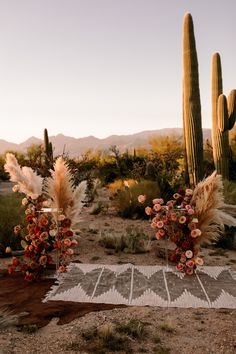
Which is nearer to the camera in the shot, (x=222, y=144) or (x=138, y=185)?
(x=138, y=185)

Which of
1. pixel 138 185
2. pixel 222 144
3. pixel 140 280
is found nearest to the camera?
pixel 140 280

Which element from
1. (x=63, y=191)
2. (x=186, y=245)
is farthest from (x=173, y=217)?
(x=63, y=191)

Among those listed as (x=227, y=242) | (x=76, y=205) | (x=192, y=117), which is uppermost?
(x=192, y=117)

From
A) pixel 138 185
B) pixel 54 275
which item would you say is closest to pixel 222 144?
pixel 138 185

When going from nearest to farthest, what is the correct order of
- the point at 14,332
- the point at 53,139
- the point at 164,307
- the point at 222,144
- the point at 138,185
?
1. the point at 14,332
2. the point at 164,307
3. the point at 138,185
4. the point at 222,144
5. the point at 53,139

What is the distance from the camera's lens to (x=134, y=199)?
11.0 meters

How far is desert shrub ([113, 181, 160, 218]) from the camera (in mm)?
10812

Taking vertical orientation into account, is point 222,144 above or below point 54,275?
above

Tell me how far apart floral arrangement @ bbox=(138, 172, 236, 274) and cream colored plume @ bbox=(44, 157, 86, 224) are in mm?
936

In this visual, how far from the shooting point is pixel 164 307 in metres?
4.65

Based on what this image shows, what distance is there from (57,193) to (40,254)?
3.04 feet

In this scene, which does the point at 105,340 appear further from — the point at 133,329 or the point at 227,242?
the point at 227,242

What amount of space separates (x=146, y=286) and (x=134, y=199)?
224 inches

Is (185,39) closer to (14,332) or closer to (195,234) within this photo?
(195,234)
